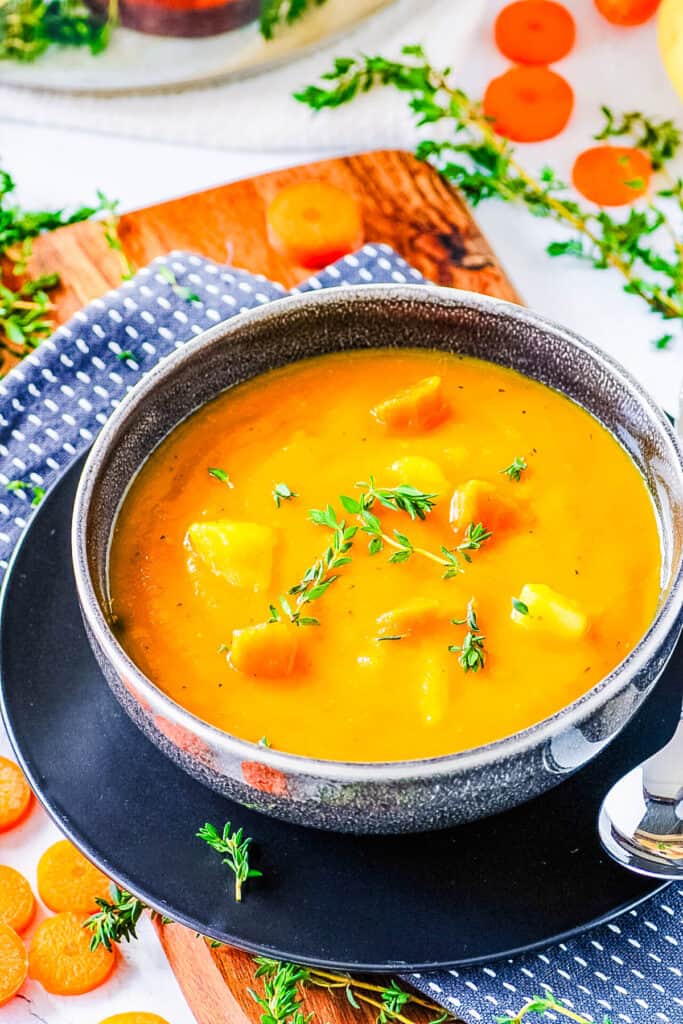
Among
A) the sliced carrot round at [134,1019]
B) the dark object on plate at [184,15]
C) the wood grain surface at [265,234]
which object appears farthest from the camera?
the dark object on plate at [184,15]

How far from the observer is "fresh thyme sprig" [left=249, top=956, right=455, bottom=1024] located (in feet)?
6.37

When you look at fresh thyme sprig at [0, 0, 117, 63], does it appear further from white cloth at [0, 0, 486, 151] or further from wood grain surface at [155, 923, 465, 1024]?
wood grain surface at [155, 923, 465, 1024]

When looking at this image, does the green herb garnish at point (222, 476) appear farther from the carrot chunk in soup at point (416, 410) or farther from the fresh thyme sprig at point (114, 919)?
the fresh thyme sprig at point (114, 919)

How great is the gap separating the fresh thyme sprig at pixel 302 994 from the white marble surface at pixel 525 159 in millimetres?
1555

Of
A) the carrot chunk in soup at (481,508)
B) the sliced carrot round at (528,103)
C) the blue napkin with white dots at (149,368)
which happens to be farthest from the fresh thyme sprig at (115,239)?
the carrot chunk in soup at (481,508)

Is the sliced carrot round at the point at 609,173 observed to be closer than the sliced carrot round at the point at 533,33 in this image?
Yes

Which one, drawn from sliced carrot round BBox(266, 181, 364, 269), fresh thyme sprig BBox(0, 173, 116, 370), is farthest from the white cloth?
fresh thyme sprig BBox(0, 173, 116, 370)

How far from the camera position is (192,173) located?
12.3 feet

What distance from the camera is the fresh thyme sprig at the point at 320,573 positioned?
6.50ft

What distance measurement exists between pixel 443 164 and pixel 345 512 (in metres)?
1.67

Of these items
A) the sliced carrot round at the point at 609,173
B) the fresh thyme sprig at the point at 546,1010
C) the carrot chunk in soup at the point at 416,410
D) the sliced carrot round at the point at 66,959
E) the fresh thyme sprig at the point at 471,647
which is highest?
the carrot chunk in soup at the point at 416,410

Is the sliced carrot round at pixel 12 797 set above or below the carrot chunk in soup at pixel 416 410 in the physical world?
below

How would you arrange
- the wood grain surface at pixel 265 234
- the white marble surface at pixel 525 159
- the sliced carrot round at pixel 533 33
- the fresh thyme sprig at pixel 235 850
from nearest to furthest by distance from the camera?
the fresh thyme sprig at pixel 235 850 < the wood grain surface at pixel 265 234 < the white marble surface at pixel 525 159 < the sliced carrot round at pixel 533 33

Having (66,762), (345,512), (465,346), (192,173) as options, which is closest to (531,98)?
(192,173)
